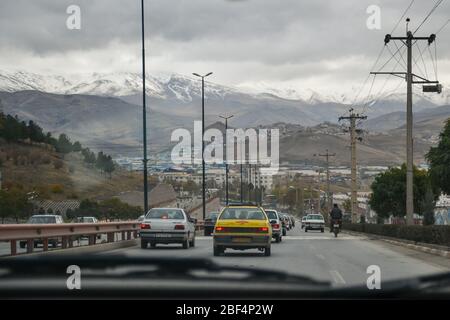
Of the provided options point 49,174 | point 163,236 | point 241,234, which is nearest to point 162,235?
point 163,236

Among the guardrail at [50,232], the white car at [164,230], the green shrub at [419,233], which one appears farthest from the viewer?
the white car at [164,230]

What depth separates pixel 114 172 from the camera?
509ft

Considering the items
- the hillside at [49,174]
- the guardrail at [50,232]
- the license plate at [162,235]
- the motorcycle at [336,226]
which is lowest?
the motorcycle at [336,226]

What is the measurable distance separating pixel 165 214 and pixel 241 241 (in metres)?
6.76

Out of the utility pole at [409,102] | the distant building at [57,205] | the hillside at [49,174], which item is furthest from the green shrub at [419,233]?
the hillside at [49,174]

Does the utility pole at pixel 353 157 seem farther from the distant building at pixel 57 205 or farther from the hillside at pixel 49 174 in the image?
the hillside at pixel 49 174

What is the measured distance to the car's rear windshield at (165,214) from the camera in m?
31.4

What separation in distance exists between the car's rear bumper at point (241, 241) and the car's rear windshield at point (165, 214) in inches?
246

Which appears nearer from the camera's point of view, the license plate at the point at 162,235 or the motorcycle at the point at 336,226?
the license plate at the point at 162,235

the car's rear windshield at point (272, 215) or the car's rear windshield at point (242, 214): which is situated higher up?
the car's rear windshield at point (242, 214)

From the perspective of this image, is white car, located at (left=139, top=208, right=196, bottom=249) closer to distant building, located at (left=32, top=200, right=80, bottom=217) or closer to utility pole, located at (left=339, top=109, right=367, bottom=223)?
utility pole, located at (left=339, top=109, right=367, bottom=223)

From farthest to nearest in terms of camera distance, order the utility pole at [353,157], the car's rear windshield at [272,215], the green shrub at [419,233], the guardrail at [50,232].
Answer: the utility pole at [353,157], the car's rear windshield at [272,215], the green shrub at [419,233], the guardrail at [50,232]

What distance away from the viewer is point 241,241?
25.4 m

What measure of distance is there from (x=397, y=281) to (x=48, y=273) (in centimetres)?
262
